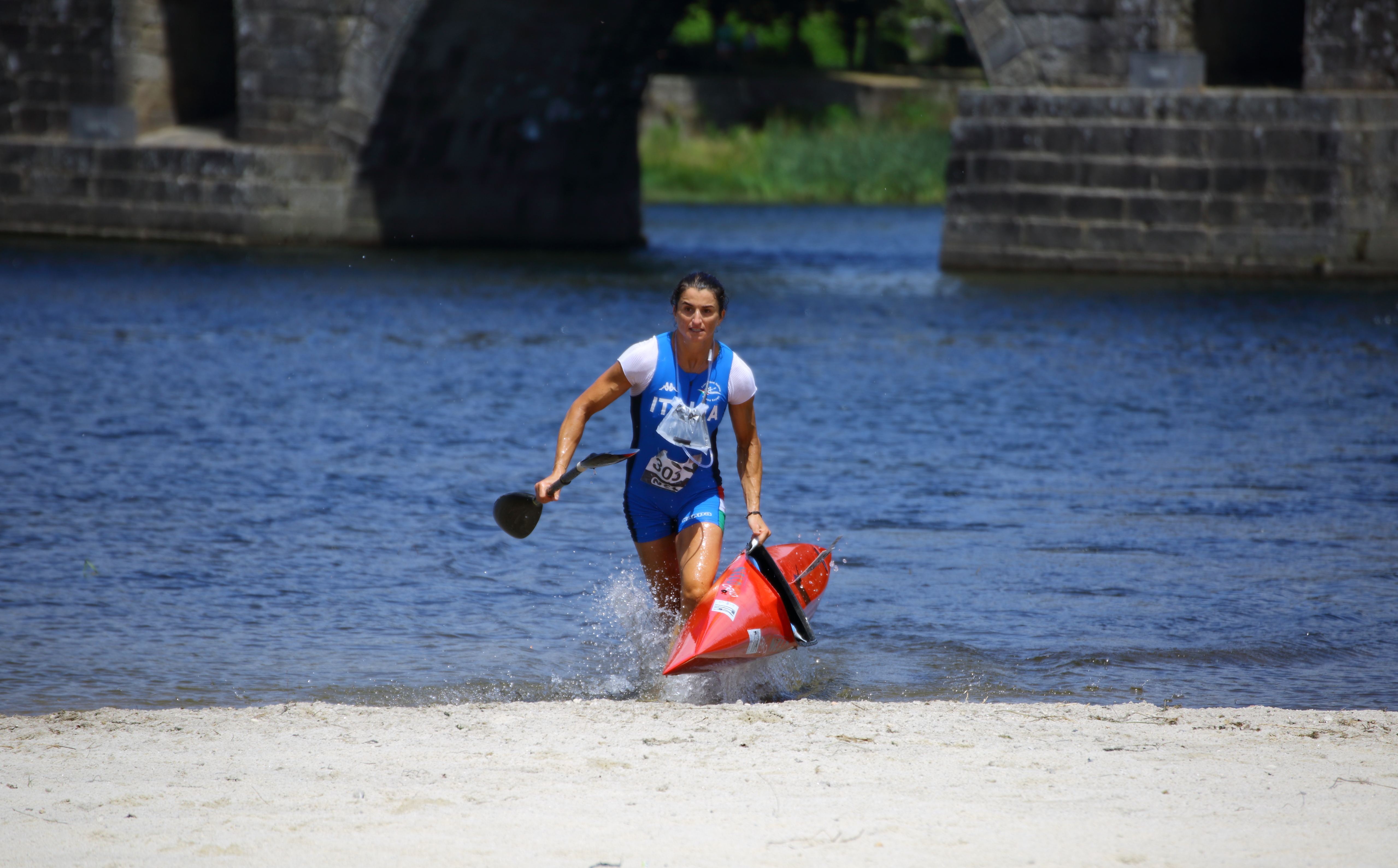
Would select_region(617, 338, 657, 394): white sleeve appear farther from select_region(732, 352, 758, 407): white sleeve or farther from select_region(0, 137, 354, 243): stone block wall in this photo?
select_region(0, 137, 354, 243): stone block wall

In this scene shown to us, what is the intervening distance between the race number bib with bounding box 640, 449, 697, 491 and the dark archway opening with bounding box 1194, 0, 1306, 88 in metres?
13.9

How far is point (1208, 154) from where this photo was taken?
57.0 ft

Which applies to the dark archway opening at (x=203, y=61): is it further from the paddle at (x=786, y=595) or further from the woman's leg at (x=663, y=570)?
the paddle at (x=786, y=595)

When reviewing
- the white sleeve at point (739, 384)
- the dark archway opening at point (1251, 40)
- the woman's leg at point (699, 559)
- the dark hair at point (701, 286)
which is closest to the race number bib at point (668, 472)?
the woman's leg at point (699, 559)

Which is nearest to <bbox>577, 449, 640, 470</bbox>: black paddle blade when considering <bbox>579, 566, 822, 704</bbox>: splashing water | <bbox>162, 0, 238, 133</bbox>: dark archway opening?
<bbox>579, 566, 822, 704</bbox>: splashing water

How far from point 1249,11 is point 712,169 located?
886 inches

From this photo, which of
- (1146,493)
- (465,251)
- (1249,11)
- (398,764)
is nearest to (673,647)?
(398,764)

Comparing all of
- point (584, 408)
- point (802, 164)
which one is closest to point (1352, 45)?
point (584, 408)

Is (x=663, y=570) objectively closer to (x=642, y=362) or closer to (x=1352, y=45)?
(x=642, y=362)

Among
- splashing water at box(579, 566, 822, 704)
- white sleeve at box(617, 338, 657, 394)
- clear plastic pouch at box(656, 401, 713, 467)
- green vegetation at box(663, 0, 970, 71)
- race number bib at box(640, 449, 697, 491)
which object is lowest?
splashing water at box(579, 566, 822, 704)

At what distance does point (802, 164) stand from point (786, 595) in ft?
105

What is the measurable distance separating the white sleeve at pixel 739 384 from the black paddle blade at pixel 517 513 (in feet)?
2.53

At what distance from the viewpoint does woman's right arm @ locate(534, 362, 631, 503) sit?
536 cm

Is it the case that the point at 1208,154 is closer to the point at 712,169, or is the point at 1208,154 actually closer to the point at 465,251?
the point at 465,251
